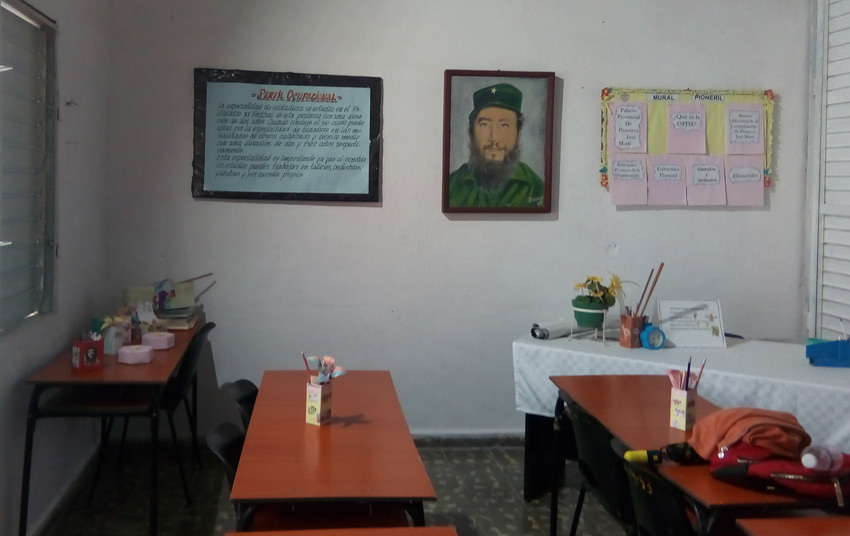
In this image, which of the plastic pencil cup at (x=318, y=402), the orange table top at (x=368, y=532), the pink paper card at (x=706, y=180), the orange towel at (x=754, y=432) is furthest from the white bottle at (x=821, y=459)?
the pink paper card at (x=706, y=180)

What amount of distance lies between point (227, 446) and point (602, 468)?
1189 mm

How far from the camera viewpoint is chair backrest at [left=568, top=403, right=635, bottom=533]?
2.43 meters

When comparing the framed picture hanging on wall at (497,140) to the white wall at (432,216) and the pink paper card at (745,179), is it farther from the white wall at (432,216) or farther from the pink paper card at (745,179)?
the pink paper card at (745,179)

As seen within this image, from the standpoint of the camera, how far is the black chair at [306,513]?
2.09m

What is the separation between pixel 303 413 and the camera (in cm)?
259

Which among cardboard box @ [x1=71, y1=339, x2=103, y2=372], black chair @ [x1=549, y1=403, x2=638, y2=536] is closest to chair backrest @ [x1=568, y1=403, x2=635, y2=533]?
black chair @ [x1=549, y1=403, x2=638, y2=536]

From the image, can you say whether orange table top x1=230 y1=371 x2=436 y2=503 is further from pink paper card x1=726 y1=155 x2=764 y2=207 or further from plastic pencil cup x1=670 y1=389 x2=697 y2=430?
pink paper card x1=726 y1=155 x2=764 y2=207

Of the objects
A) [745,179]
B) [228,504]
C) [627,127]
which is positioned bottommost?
[228,504]

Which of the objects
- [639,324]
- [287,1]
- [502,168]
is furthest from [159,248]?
[639,324]

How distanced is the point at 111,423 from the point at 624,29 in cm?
338

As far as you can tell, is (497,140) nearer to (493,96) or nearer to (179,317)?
(493,96)

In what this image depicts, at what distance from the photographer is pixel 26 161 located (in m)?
3.03

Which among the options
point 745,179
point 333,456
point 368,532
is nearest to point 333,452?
point 333,456

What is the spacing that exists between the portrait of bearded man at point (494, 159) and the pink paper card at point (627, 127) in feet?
1.60
